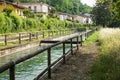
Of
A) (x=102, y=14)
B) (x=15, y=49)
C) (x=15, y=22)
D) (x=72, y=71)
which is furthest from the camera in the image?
(x=102, y=14)

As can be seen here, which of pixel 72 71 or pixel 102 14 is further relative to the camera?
pixel 102 14

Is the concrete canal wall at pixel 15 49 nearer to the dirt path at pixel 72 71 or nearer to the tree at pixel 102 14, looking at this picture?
the dirt path at pixel 72 71

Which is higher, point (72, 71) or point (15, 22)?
point (15, 22)

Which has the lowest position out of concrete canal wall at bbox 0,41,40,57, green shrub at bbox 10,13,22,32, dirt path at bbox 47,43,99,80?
concrete canal wall at bbox 0,41,40,57

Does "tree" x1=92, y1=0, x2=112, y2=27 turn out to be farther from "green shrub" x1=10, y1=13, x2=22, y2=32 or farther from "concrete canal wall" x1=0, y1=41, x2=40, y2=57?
"concrete canal wall" x1=0, y1=41, x2=40, y2=57

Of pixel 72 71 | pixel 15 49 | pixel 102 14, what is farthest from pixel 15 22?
pixel 102 14

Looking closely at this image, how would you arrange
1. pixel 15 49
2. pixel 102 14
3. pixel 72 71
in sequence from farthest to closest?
pixel 102 14 → pixel 15 49 → pixel 72 71

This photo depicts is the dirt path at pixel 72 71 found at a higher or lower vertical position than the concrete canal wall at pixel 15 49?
higher

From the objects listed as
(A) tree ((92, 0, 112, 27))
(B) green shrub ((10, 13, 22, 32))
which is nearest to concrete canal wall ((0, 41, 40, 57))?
(B) green shrub ((10, 13, 22, 32))

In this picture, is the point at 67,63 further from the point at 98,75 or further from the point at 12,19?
the point at 12,19

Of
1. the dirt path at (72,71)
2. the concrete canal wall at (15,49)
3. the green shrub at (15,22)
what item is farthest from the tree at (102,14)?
the dirt path at (72,71)

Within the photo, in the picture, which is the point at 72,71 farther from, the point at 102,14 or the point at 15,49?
the point at 102,14

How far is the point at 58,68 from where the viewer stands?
10.6m

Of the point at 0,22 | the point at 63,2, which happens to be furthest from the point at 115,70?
the point at 63,2
